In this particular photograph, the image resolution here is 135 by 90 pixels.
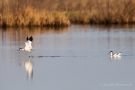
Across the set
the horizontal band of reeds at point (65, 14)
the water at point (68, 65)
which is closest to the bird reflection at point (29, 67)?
the water at point (68, 65)

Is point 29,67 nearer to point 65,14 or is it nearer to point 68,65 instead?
point 68,65

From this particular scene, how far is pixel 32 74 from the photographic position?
13.3 metres

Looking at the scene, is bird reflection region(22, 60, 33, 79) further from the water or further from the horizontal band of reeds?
the horizontal band of reeds

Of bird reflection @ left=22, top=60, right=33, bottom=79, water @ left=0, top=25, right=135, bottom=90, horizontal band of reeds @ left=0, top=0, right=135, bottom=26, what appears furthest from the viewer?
horizontal band of reeds @ left=0, top=0, right=135, bottom=26

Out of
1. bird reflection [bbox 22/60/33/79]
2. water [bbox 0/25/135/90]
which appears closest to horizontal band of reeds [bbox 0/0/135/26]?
water [bbox 0/25/135/90]

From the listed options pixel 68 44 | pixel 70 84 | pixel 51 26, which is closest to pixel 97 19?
pixel 51 26

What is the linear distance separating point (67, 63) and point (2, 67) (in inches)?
74.0

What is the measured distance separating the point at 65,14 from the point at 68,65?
21122 millimetres

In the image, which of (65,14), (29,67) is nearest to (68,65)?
(29,67)

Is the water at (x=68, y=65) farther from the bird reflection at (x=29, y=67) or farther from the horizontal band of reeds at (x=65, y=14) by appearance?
the horizontal band of reeds at (x=65, y=14)

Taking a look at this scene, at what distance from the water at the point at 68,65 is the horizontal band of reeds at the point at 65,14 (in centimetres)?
948

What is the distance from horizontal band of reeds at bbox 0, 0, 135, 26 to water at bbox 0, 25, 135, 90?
31.1 feet

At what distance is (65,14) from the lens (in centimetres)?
3562

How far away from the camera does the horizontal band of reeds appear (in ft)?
105
